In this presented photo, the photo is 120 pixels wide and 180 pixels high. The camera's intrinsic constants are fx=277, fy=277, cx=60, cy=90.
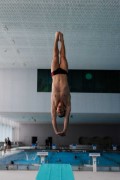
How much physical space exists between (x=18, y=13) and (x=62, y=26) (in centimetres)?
176

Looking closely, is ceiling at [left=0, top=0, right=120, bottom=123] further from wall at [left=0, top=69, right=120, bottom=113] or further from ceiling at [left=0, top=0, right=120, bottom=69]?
wall at [left=0, top=69, right=120, bottom=113]

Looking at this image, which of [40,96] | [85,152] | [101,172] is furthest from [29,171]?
[85,152]

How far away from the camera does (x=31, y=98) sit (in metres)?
14.9

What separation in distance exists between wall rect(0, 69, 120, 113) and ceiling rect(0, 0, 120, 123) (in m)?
0.93

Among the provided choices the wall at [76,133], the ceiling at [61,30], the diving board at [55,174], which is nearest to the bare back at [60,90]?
the diving board at [55,174]

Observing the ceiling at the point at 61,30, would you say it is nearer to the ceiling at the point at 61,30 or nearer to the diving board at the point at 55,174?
the ceiling at the point at 61,30

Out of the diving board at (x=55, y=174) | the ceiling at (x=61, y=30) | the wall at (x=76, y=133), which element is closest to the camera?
the diving board at (x=55, y=174)

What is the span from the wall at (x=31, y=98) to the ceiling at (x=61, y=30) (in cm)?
93

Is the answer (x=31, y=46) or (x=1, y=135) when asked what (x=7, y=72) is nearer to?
(x=31, y=46)

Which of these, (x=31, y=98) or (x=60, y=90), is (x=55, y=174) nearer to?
(x=60, y=90)

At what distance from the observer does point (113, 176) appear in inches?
410

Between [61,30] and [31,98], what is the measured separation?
18.7 ft

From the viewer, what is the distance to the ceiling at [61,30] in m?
8.28

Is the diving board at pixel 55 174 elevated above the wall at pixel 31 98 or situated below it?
below
